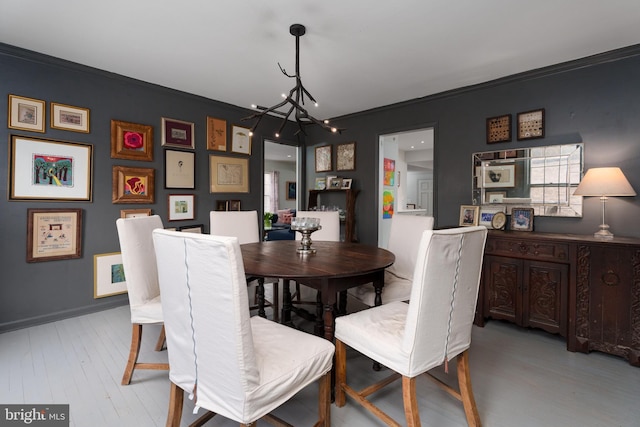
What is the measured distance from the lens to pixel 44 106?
288 cm

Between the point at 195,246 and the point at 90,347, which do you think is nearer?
the point at 195,246

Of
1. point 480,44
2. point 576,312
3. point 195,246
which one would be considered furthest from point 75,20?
point 576,312

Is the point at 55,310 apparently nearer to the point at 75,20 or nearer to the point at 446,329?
the point at 75,20

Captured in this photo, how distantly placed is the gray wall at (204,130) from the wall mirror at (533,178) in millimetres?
85

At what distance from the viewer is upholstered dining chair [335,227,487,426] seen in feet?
4.31

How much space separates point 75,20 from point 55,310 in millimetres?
2564

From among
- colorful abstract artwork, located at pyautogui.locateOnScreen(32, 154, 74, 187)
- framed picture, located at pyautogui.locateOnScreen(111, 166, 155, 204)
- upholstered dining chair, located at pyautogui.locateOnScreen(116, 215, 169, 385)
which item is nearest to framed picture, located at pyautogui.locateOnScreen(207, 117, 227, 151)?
framed picture, located at pyautogui.locateOnScreen(111, 166, 155, 204)

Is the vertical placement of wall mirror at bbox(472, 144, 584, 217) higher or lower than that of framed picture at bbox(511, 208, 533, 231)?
higher

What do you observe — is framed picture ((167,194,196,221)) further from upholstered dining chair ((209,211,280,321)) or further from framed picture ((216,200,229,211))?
upholstered dining chair ((209,211,280,321))

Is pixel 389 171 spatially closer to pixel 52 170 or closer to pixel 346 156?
pixel 346 156

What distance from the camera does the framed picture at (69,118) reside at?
293 cm

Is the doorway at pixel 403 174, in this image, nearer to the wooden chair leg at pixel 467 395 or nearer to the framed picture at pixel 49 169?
the wooden chair leg at pixel 467 395

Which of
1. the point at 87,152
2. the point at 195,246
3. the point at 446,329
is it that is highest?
the point at 87,152

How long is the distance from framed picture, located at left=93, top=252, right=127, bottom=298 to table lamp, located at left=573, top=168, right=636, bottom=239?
450 centimetres
